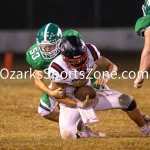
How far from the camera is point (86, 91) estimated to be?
727 cm

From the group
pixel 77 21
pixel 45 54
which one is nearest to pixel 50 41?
pixel 45 54

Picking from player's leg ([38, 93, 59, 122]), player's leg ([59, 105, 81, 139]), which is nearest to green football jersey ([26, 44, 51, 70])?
player's leg ([38, 93, 59, 122])

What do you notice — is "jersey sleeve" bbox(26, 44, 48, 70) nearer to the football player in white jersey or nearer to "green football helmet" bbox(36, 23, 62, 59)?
"green football helmet" bbox(36, 23, 62, 59)

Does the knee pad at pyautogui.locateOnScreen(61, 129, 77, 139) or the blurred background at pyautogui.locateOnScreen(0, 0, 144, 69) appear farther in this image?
the blurred background at pyautogui.locateOnScreen(0, 0, 144, 69)

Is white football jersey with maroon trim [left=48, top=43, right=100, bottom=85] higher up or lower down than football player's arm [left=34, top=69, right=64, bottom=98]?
higher up

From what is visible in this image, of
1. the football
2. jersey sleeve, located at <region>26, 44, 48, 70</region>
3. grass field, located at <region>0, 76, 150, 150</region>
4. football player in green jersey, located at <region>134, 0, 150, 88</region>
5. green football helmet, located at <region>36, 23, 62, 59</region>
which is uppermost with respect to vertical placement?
football player in green jersey, located at <region>134, 0, 150, 88</region>

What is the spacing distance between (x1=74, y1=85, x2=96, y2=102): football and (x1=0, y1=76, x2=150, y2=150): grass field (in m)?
0.51

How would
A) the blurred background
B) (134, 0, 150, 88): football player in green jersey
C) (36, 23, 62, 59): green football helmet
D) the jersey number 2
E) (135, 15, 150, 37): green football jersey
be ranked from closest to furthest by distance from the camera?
(134, 0, 150, 88): football player in green jersey → (135, 15, 150, 37): green football jersey → (36, 23, 62, 59): green football helmet → the jersey number 2 → the blurred background

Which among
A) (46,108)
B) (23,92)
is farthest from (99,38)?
(46,108)

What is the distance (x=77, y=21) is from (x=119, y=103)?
15.8 metres

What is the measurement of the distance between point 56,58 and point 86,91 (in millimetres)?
490

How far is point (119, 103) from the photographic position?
725 centimetres

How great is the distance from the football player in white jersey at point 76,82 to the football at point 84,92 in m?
0.05

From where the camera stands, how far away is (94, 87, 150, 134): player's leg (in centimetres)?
726
